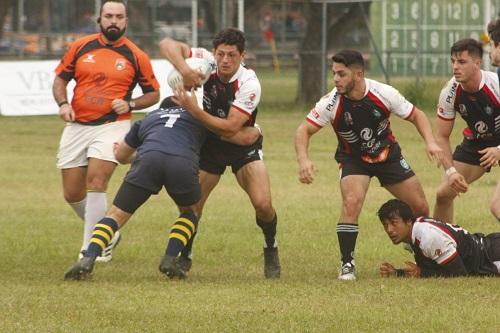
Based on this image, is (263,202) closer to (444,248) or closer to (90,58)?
(444,248)

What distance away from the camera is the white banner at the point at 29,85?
86.4ft

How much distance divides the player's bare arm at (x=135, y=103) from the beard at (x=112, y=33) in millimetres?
555

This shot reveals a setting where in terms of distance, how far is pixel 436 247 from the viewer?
30.1 feet

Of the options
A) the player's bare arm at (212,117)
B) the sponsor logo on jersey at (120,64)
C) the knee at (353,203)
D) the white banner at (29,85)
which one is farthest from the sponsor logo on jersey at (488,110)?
the white banner at (29,85)

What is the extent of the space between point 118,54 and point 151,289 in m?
2.80

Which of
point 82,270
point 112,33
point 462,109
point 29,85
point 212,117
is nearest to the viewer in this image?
point 82,270

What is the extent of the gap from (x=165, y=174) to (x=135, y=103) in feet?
6.44

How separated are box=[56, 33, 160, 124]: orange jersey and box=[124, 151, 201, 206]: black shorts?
183 cm

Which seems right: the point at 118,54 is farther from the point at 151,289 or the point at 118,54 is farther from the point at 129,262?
the point at 151,289

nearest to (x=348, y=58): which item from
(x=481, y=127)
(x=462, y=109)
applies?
(x=462, y=109)

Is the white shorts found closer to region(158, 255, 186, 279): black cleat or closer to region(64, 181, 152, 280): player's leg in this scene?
Answer: region(64, 181, 152, 280): player's leg

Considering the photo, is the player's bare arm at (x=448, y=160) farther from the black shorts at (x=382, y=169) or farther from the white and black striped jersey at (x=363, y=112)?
the white and black striped jersey at (x=363, y=112)

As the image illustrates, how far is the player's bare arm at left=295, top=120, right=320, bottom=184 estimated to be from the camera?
8.98m

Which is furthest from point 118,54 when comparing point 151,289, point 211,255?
point 151,289
